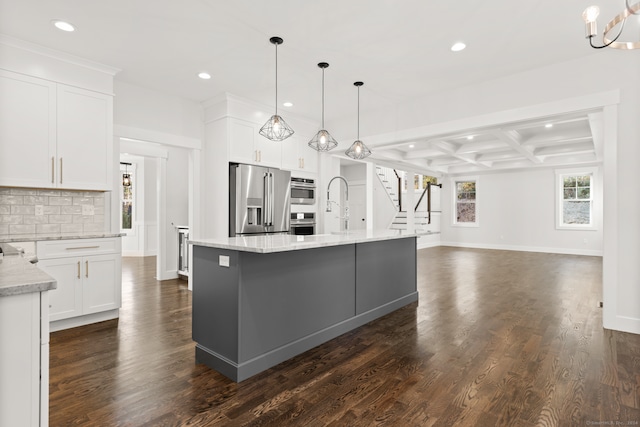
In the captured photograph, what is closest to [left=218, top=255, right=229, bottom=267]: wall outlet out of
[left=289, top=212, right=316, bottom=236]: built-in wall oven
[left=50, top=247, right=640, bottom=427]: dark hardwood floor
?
[left=50, top=247, right=640, bottom=427]: dark hardwood floor

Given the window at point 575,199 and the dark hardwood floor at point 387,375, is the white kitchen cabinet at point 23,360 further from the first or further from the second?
the window at point 575,199

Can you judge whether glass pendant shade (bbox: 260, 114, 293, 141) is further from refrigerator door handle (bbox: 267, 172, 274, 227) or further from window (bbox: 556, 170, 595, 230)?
window (bbox: 556, 170, 595, 230)

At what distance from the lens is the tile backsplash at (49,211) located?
3418mm

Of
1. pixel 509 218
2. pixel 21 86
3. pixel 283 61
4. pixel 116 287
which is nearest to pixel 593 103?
pixel 283 61

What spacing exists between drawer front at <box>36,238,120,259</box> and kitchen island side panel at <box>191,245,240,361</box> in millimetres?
1516

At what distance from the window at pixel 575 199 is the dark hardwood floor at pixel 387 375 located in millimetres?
6661

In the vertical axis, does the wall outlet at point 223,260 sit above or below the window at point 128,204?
below

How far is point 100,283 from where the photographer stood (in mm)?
3576

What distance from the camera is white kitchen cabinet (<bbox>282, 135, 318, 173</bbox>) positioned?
5609 mm

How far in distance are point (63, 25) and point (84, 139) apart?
3.71 ft

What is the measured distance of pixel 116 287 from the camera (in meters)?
3.68

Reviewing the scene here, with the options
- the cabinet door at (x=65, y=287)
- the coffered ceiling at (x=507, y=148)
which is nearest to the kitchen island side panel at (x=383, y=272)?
the coffered ceiling at (x=507, y=148)

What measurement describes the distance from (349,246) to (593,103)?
301 cm

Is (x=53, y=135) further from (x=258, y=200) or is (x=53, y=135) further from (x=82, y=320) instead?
(x=258, y=200)
